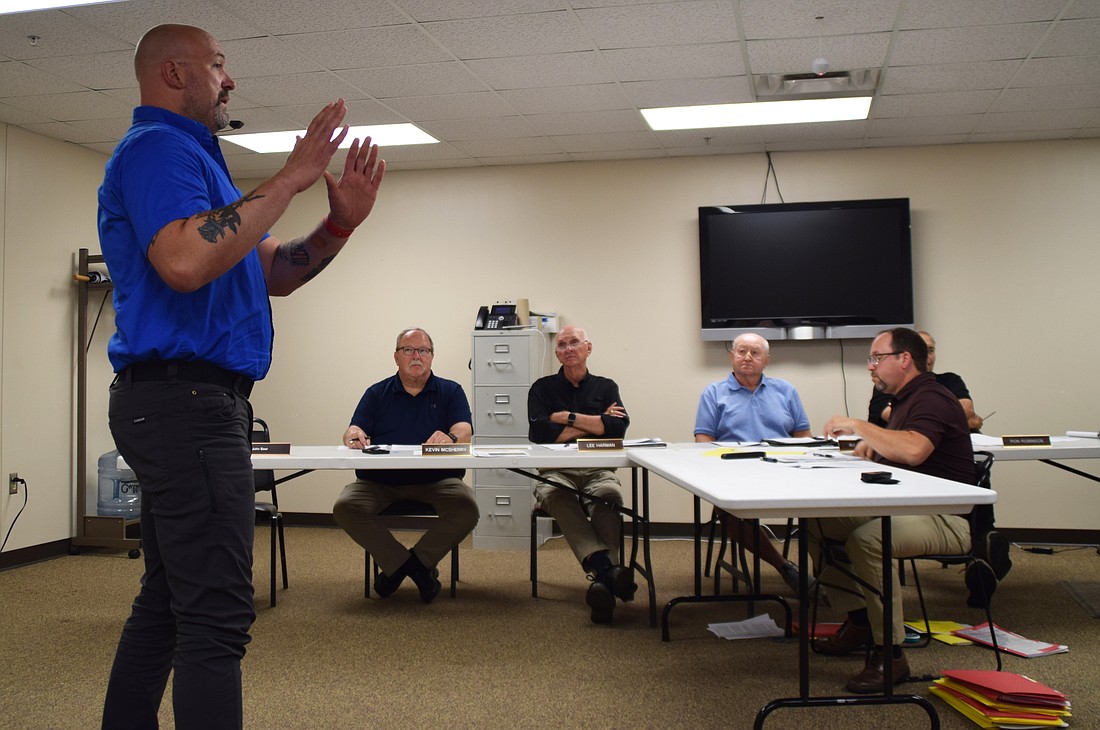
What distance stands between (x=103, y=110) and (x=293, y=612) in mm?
3005

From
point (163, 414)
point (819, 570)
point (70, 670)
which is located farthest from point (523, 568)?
point (163, 414)

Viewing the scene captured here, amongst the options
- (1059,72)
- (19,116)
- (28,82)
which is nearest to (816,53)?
(1059,72)

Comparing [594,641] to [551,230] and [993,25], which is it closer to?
[993,25]

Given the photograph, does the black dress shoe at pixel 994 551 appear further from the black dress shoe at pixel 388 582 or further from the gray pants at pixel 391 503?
the black dress shoe at pixel 388 582

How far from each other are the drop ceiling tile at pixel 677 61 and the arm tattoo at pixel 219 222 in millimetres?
3019

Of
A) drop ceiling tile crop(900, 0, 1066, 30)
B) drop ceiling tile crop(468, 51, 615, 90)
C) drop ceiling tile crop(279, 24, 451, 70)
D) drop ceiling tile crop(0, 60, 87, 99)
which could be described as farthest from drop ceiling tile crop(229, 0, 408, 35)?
Answer: drop ceiling tile crop(900, 0, 1066, 30)

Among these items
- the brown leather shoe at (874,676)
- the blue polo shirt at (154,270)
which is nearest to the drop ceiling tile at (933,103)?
the brown leather shoe at (874,676)

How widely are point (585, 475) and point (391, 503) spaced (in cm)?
93

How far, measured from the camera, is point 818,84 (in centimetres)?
453

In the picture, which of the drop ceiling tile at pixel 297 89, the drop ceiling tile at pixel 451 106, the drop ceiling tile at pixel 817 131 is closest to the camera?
the drop ceiling tile at pixel 297 89

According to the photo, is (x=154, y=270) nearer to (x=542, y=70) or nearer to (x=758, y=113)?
(x=542, y=70)

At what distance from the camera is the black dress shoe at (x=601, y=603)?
355cm

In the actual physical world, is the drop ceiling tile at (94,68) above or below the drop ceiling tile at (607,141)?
below

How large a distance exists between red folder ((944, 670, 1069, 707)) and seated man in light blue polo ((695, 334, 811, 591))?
1.91m
